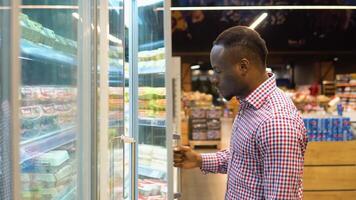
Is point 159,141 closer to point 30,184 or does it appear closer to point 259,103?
point 259,103

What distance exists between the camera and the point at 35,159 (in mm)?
1594

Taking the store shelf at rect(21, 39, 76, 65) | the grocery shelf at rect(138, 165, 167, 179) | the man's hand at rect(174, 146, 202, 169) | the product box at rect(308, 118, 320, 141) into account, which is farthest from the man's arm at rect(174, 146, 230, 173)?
the product box at rect(308, 118, 320, 141)

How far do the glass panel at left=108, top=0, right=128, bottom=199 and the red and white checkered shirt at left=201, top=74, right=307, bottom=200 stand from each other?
697 mm

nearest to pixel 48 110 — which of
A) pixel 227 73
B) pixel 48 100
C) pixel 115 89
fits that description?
pixel 48 100

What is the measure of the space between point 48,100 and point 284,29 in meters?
18.3

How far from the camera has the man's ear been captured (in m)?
1.81

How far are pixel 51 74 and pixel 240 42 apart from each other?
758 millimetres

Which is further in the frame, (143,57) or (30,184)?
(143,57)

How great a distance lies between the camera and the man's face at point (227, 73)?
5.99ft

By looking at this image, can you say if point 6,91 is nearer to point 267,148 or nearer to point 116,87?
point 267,148

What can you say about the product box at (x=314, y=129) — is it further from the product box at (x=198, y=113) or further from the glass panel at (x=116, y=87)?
the product box at (x=198, y=113)

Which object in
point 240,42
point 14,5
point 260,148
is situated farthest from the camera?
point 240,42

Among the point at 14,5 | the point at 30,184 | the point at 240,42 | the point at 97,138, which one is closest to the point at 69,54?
the point at 97,138

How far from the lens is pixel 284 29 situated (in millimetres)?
19062
